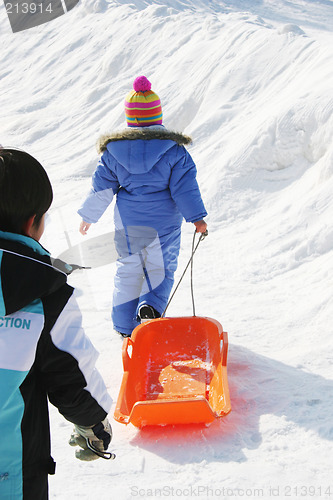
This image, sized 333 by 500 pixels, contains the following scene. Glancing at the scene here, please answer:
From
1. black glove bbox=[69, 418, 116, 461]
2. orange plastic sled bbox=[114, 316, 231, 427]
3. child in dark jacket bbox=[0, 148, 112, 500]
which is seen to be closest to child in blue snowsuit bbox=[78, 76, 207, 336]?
orange plastic sled bbox=[114, 316, 231, 427]

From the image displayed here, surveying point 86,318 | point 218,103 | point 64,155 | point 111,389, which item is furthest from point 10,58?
point 111,389

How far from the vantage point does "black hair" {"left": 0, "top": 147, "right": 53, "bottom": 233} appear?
4.14ft

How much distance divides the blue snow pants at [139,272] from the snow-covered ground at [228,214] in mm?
203

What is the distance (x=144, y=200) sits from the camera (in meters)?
3.17

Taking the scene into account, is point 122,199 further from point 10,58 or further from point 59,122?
point 10,58

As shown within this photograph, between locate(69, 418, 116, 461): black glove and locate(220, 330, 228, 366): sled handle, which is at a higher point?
locate(69, 418, 116, 461): black glove

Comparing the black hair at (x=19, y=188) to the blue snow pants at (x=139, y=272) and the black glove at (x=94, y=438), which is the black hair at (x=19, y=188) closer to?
the black glove at (x=94, y=438)

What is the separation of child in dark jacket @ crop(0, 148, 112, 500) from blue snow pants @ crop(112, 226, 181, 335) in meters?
1.84

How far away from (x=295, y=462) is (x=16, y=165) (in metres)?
1.51

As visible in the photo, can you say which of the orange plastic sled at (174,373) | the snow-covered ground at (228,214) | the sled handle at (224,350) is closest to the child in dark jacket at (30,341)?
the snow-covered ground at (228,214)

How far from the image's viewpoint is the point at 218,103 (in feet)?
22.2

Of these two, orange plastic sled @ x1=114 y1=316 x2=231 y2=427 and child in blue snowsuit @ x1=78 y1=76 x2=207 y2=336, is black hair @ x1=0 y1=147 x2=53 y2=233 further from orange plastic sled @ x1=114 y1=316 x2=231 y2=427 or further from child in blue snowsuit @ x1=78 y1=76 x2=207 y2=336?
child in blue snowsuit @ x1=78 y1=76 x2=207 y2=336

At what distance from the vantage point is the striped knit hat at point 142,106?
315 centimetres

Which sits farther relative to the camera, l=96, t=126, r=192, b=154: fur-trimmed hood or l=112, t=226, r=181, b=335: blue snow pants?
l=112, t=226, r=181, b=335: blue snow pants
